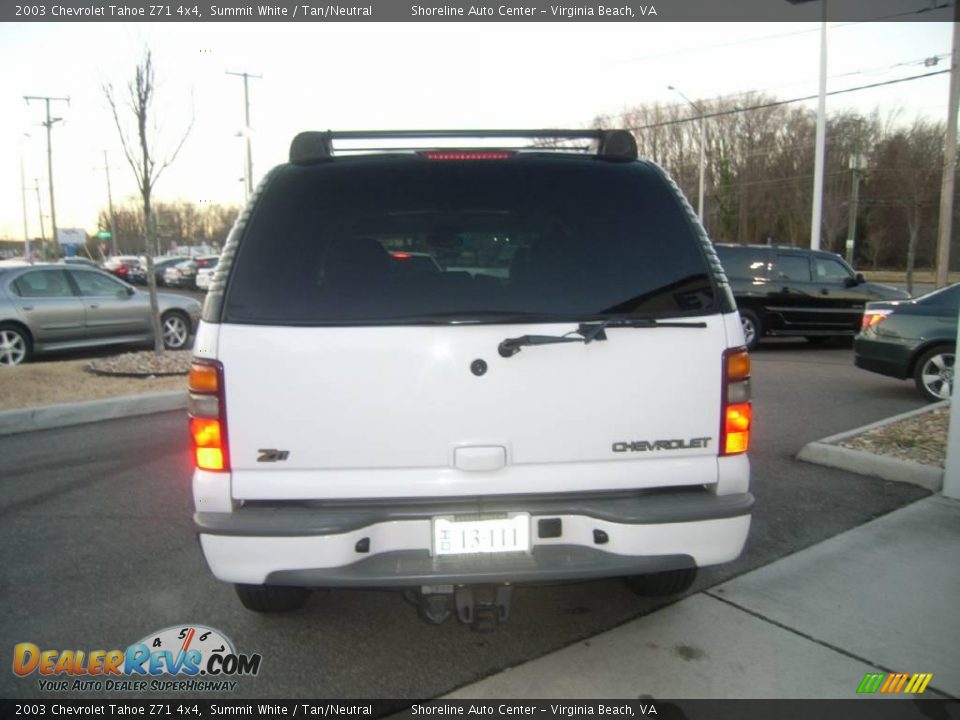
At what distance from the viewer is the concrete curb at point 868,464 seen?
4.79 metres

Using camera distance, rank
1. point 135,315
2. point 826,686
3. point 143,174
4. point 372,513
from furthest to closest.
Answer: point 135,315 → point 143,174 → point 826,686 → point 372,513

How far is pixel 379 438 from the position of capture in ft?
8.00

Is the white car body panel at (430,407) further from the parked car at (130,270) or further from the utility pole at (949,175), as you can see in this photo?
the parked car at (130,270)

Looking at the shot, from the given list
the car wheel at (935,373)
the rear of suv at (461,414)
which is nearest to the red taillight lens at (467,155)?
the rear of suv at (461,414)

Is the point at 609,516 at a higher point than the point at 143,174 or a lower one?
lower

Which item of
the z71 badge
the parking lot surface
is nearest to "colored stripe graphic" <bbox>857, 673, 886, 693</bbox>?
the parking lot surface

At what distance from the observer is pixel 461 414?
2.45 metres

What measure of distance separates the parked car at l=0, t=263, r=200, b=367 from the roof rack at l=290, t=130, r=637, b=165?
28.4 feet

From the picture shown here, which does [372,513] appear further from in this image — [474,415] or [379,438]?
[474,415]

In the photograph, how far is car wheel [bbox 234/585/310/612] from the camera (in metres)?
3.00

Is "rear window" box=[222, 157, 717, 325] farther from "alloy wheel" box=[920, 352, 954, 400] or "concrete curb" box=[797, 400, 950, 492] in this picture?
"alloy wheel" box=[920, 352, 954, 400]

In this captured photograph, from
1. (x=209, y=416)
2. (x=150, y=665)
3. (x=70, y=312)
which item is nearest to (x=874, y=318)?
(x=209, y=416)

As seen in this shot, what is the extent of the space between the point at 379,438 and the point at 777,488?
3.48m

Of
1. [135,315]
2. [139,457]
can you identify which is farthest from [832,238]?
[139,457]
